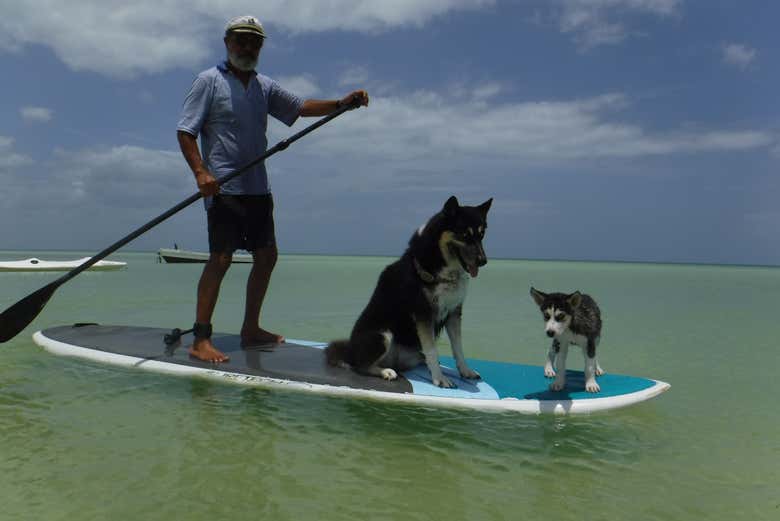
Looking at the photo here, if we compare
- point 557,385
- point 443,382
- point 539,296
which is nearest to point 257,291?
point 443,382

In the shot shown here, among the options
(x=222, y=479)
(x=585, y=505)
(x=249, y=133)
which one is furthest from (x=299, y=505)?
(x=249, y=133)

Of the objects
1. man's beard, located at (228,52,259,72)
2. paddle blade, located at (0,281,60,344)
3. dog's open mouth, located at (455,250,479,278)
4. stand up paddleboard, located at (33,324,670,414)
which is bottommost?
stand up paddleboard, located at (33,324,670,414)

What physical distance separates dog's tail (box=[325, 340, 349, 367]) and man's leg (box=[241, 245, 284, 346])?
104cm

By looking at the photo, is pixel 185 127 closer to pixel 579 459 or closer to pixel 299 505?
pixel 299 505

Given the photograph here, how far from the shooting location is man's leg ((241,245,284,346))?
19.1 feet

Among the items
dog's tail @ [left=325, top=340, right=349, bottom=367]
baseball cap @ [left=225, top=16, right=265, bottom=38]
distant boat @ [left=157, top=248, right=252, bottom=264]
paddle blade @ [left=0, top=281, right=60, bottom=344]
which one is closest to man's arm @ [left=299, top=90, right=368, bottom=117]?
baseball cap @ [left=225, top=16, right=265, bottom=38]

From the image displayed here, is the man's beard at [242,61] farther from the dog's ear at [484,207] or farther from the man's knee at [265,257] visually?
the dog's ear at [484,207]

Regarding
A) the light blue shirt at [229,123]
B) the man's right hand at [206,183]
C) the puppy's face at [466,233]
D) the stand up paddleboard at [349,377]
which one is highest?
the light blue shirt at [229,123]

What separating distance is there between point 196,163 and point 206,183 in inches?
11.2

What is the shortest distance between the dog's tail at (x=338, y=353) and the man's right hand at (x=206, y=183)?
1.85m

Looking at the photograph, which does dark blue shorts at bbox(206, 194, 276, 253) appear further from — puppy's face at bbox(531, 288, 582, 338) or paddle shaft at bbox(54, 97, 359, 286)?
puppy's face at bbox(531, 288, 582, 338)

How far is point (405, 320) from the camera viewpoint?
14.9 feet

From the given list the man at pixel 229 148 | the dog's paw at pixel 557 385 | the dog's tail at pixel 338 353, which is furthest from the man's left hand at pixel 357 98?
the dog's paw at pixel 557 385

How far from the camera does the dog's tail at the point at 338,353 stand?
5166 millimetres
